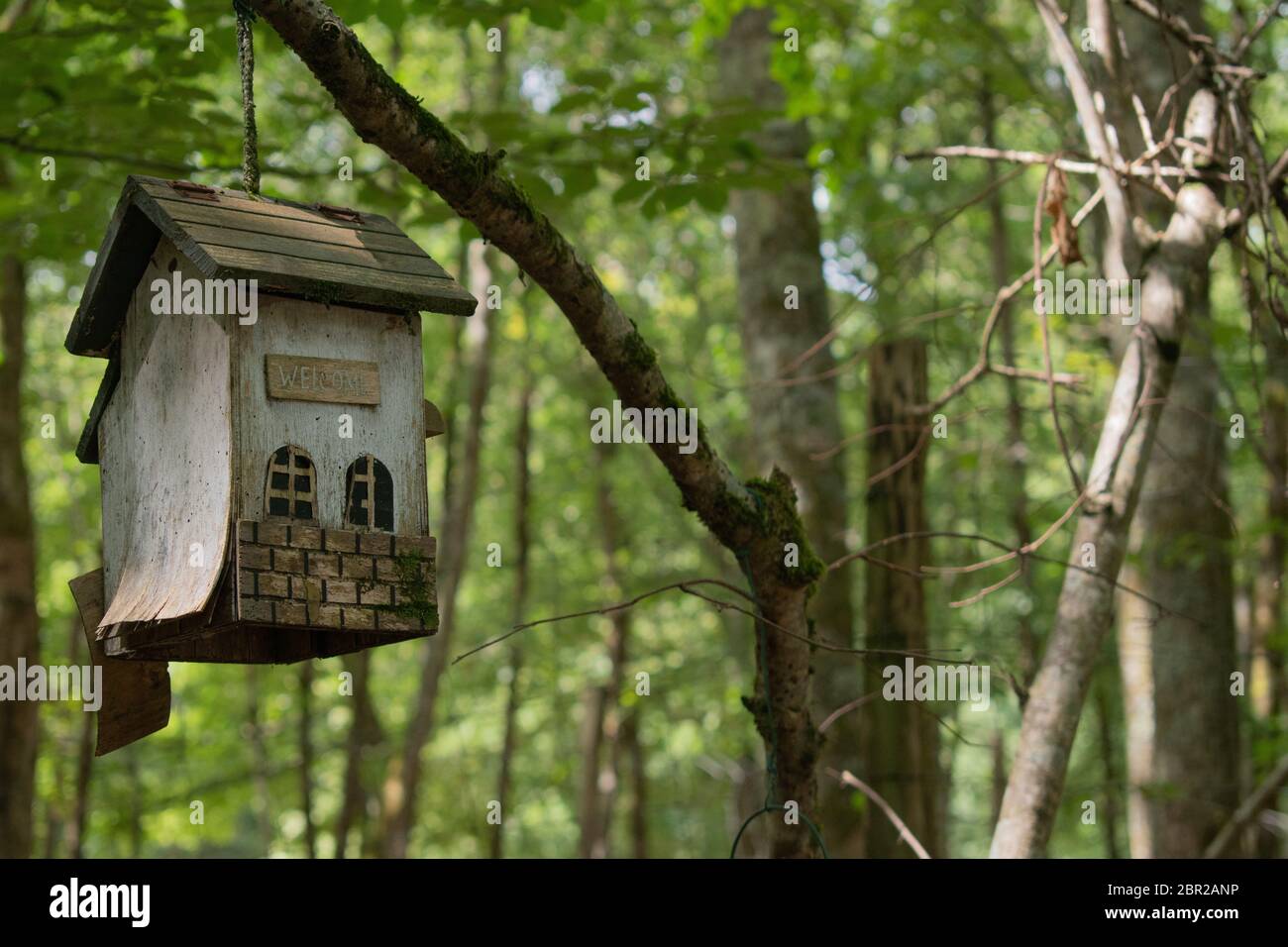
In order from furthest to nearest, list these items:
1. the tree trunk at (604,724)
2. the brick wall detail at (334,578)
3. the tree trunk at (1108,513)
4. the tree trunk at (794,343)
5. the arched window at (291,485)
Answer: the tree trunk at (604,724)
the tree trunk at (794,343)
the tree trunk at (1108,513)
the arched window at (291,485)
the brick wall detail at (334,578)

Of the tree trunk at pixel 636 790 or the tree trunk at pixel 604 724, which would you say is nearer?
the tree trunk at pixel 604 724

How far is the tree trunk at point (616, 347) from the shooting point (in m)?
2.73

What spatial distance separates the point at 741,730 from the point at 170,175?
46.7ft

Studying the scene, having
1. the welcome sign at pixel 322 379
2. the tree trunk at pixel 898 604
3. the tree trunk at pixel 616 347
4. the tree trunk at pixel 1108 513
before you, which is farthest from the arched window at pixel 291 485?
the tree trunk at pixel 898 604

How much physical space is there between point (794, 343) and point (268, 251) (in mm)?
4978

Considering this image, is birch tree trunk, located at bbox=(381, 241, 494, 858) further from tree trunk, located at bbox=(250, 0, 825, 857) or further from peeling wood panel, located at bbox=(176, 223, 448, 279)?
peeling wood panel, located at bbox=(176, 223, 448, 279)

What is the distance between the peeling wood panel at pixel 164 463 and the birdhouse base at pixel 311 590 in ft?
0.16

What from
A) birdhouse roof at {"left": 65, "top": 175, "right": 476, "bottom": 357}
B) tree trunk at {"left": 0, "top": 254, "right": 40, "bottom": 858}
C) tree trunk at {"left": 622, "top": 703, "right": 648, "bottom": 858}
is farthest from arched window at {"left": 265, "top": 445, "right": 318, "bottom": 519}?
tree trunk at {"left": 622, "top": 703, "right": 648, "bottom": 858}

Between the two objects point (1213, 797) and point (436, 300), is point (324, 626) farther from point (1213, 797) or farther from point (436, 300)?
point (1213, 797)

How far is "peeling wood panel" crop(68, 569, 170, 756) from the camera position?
3149 mm

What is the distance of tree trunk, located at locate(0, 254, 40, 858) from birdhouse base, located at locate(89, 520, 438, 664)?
5493 mm

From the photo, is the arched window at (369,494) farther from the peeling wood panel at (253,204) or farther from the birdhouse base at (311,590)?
the peeling wood panel at (253,204)

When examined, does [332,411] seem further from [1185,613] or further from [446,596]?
[446,596]
